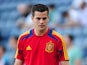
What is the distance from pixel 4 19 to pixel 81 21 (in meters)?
3.33

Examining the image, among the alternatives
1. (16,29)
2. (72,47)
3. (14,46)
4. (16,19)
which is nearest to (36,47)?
(72,47)

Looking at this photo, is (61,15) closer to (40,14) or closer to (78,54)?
(78,54)

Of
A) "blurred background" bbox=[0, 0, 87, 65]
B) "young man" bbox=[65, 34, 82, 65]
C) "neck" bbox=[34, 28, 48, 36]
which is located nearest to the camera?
"neck" bbox=[34, 28, 48, 36]

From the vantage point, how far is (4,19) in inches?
456

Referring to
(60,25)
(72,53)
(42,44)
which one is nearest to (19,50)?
(42,44)

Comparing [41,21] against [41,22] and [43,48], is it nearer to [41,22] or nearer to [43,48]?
[41,22]

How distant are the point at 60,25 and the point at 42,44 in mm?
4325

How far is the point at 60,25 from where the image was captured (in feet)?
30.2

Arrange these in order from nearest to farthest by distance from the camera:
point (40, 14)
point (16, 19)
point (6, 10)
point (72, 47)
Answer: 1. point (40, 14)
2. point (72, 47)
3. point (16, 19)
4. point (6, 10)

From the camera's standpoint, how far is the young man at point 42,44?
4832 mm

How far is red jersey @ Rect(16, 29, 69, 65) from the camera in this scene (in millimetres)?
4848

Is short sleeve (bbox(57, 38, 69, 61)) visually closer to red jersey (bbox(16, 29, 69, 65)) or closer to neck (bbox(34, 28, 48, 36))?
red jersey (bbox(16, 29, 69, 65))

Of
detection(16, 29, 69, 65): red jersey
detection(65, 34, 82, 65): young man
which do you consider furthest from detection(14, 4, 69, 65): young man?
detection(65, 34, 82, 65): young man

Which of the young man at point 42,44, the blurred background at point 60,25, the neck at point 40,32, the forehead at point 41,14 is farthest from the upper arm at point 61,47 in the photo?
the blurred background at point 60,25
